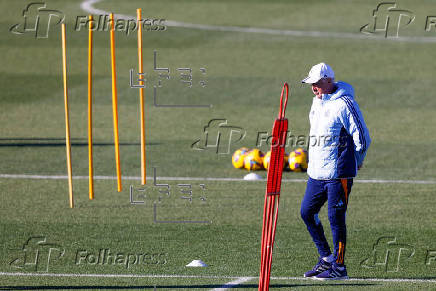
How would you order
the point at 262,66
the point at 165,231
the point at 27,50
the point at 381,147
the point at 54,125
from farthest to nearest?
the point at 27,50, the point at 262,66, the point at 54,125, the point at 381,147, the point at 165,231

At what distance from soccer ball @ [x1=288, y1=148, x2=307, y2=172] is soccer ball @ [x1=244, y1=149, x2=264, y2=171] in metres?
0.58

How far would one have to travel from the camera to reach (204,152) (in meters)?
21.1

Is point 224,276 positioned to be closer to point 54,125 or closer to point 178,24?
point 54,125

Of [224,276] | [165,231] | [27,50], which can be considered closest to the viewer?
[224,276]

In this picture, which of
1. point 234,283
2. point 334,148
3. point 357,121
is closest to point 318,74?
point 357,121

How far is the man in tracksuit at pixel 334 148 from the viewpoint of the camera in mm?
11430

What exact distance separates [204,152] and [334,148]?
967cm

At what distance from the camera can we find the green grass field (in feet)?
41.9

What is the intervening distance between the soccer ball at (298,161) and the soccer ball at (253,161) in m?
0.58

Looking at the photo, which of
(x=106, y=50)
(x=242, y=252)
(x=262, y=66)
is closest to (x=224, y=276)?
(x=242, y=252)

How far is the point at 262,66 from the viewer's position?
31.1 m

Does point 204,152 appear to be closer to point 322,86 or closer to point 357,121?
point 322,86

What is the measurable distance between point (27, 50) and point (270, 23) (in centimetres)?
925

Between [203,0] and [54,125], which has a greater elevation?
[203,0]
